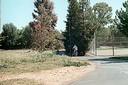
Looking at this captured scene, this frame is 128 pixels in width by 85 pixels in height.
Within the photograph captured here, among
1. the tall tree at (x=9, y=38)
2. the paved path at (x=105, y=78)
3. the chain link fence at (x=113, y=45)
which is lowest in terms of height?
the paved path at (x=105, y=78)

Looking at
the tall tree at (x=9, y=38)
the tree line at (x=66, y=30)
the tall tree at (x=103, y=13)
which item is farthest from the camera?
the tall tree at (x=103, y=13)

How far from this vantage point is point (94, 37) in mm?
53094

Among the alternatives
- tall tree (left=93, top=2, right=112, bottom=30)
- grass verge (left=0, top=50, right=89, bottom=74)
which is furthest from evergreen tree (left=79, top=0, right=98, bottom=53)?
tall tree (left=93, top=2, right=112, bottom=30)

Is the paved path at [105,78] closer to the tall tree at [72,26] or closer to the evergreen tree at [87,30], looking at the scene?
the evergreen tree at [87,30]

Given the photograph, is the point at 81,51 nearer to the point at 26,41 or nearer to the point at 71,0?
the point at 71,0

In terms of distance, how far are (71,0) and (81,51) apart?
29.3 ft

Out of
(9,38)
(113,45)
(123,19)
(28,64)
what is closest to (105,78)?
(28,64)

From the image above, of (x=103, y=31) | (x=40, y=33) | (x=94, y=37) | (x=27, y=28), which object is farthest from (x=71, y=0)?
(x=103, y=31)

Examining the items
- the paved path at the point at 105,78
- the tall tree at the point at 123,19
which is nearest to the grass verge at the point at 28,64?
→ the paved path at the point at 105,78

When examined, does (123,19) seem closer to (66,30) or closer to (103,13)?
(66,30)

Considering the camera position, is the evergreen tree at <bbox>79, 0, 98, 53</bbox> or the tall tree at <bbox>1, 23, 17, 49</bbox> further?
the tall tree at <bbox>1, 23, 17, 49</bbox>

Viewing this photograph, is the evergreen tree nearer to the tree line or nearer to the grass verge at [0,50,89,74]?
the tree line

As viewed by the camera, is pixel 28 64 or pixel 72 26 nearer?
pixel 28 64

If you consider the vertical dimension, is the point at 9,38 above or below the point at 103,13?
below
